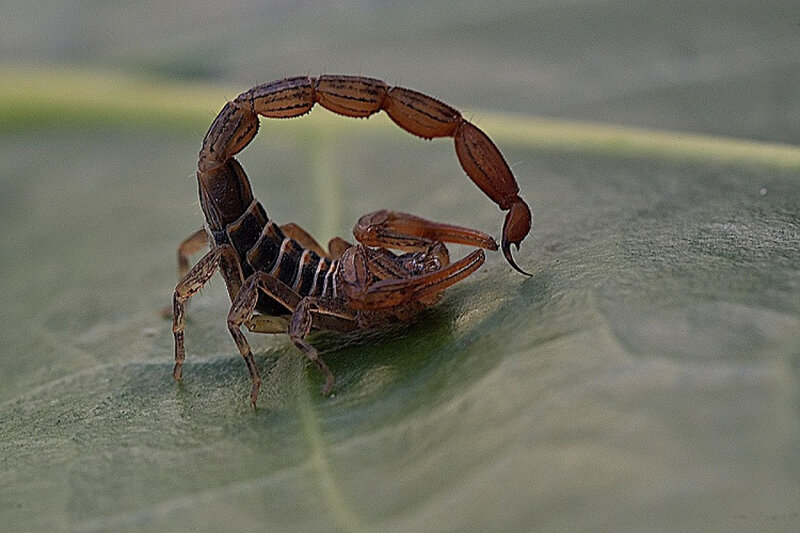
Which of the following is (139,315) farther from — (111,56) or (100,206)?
(111,56)

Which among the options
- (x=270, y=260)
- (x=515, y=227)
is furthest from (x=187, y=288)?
(x=515, y=227)

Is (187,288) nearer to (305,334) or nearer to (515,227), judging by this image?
(305,334)

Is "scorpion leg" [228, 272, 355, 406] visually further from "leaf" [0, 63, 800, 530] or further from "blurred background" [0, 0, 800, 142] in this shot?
"blurred background" [0, 0, 800, 142]

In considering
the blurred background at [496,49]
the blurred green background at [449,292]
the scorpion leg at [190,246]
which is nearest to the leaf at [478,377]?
the blurred green background at [449,292]

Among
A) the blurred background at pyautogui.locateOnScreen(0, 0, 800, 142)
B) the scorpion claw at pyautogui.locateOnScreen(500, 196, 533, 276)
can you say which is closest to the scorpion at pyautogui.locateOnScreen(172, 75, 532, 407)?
the scorpion claw at pyautogui.locateOnScreen(500, 196, 533, 276)

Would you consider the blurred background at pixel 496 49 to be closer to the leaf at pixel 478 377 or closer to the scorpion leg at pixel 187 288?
the leaf at pixel 478 377

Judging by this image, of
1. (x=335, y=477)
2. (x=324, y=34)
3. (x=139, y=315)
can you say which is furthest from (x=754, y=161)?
(x=324, y=34)
